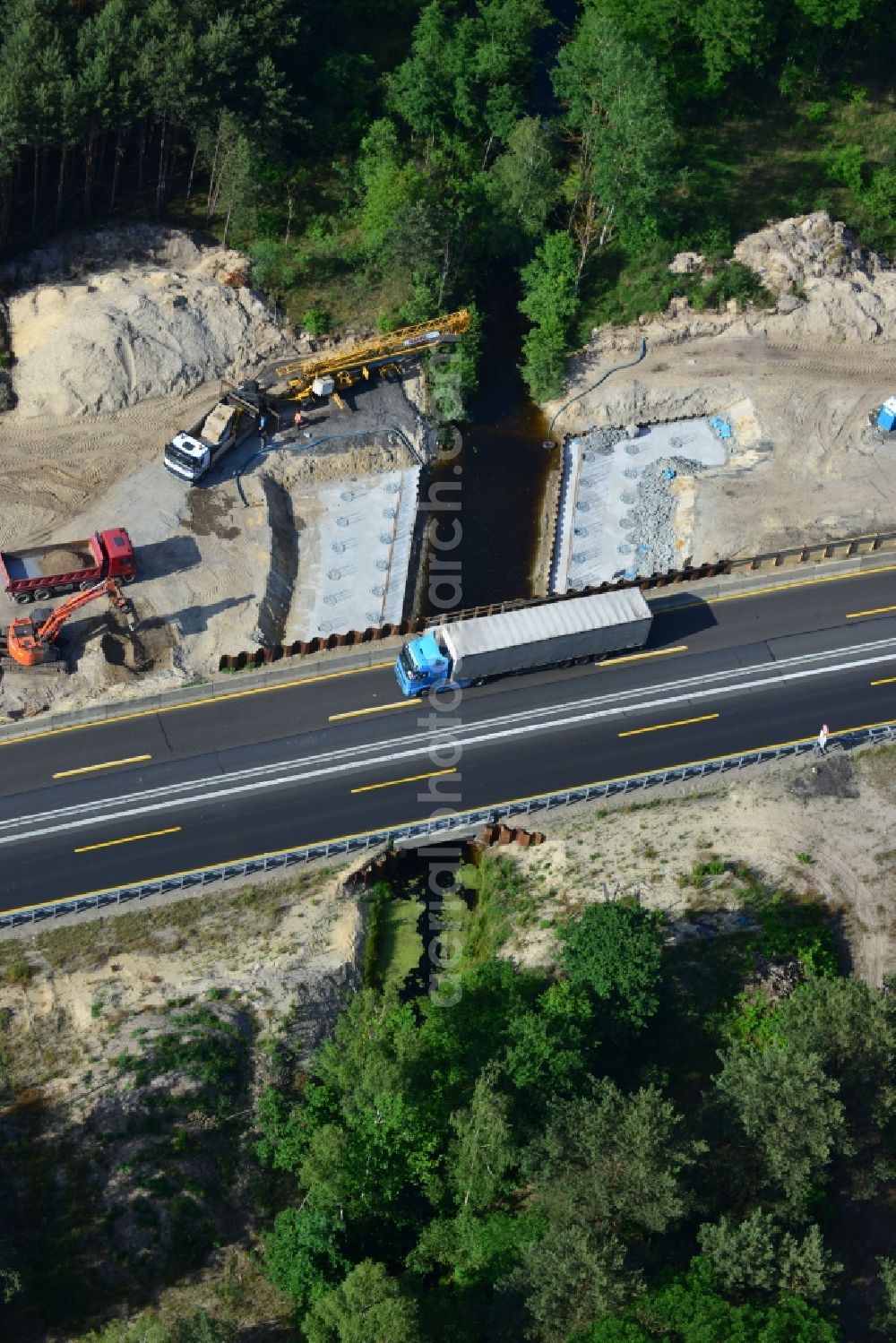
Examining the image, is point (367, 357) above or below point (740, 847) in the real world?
above

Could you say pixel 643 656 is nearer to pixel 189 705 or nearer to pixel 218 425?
pixel 189 705

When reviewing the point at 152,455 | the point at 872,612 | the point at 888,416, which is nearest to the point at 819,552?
the point at 872,612

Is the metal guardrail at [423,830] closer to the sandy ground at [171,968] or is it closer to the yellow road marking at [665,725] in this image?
the sandy ground at [171,968]

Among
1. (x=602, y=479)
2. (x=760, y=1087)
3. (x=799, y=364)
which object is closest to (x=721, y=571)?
(x=602, y=479)

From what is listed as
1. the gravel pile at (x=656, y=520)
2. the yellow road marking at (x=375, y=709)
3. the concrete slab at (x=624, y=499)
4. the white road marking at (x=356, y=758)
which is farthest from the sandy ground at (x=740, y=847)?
the concrete slab at (x=624, y=499)

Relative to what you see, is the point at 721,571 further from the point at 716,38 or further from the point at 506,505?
the point at 716,38

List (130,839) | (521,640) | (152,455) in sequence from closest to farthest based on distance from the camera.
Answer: (130,839) < (521,640) < (152,455)
